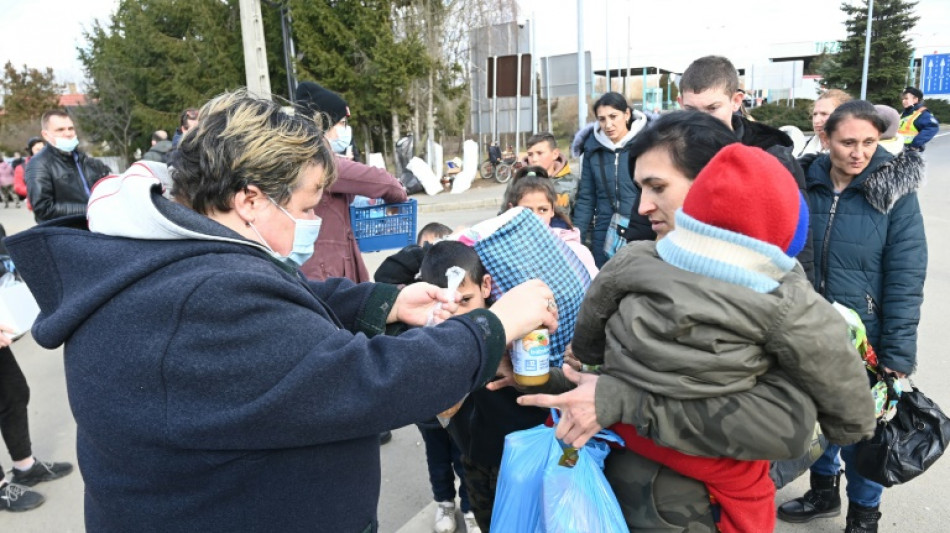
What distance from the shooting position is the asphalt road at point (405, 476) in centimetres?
314

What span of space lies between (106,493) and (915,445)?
2892mm

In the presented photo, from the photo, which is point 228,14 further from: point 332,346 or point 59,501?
point 332,346

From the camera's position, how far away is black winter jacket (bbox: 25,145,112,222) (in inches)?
211

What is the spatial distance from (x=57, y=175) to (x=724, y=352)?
19.4 feet

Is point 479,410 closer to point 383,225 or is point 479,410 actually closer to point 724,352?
point 724,352

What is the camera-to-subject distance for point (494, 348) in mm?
1477

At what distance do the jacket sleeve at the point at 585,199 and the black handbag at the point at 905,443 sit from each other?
2.72 meters

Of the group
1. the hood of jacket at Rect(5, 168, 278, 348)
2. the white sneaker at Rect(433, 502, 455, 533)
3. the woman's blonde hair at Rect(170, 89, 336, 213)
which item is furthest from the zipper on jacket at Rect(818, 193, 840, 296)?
the hood of jacket at Rect(5, 168, 278, 348)

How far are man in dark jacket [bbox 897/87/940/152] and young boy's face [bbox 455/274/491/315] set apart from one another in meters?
10.2

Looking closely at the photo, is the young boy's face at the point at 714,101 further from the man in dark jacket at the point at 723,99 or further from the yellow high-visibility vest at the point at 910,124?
the yellow high-visibility vest at the point at 910,124

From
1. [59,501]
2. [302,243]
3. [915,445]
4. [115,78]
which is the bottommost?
[59,501]

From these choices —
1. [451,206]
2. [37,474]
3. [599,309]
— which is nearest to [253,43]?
[451,206]

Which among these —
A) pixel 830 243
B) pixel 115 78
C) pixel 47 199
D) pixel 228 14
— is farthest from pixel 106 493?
pixel 115 78

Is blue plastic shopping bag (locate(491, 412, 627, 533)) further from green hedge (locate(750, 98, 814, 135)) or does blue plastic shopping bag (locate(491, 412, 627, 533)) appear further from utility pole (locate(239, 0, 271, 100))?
green hedge (locate(750, 98, 814, 135))
